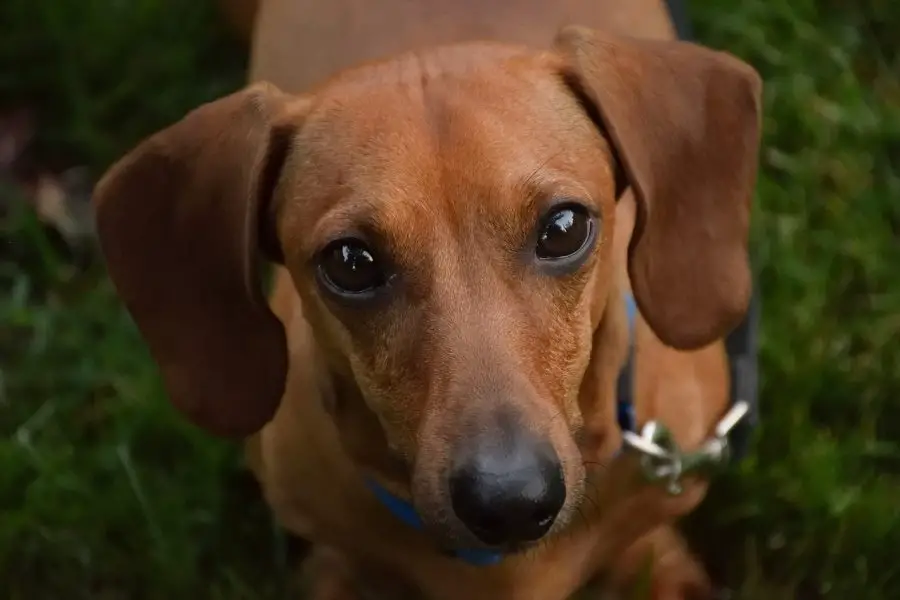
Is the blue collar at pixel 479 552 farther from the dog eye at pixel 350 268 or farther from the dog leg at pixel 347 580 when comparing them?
the dog eye at pixel 350 268

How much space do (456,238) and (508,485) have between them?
0.93ft

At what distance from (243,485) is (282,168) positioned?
A: 2.85 ft

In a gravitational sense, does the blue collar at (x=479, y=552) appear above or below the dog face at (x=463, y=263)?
below

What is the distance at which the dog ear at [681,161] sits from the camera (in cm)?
163

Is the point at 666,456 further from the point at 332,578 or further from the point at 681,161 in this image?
the point at 332,578

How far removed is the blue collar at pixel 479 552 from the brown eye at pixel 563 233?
0.32m

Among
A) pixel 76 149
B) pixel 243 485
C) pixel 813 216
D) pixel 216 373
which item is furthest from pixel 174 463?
pixel 813 216

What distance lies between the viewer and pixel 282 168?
1.65 meters

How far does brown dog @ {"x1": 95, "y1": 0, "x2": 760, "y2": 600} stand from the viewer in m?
1.47

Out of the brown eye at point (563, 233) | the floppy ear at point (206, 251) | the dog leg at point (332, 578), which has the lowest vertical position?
the dog leg at point (332, 578)

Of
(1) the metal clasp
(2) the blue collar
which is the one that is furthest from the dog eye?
(1) the metal clasp

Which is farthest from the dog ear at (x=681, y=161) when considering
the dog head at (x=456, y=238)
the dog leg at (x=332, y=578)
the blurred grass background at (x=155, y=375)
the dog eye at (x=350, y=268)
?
the dog leg at (x=332, y=578)

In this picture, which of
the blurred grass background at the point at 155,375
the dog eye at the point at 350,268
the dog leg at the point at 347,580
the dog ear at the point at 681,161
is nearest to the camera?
the dog eye at the point at 350,268

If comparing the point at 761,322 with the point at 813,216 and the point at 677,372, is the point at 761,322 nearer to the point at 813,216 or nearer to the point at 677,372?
the point at 813,216
